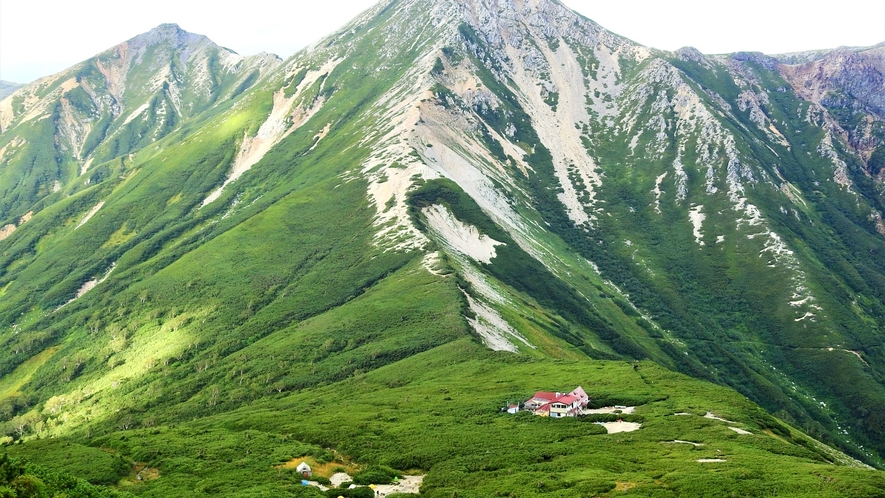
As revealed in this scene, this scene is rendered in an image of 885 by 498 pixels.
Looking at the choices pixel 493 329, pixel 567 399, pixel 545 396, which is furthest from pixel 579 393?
pixel 493 329

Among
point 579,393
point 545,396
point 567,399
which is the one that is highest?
point 567,399

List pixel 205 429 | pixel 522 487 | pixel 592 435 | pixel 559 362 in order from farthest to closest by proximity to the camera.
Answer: pixel 559 362
pixel 205 429
pixel 592 435
pixel 522 487

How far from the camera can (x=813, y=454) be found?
92.8 meters

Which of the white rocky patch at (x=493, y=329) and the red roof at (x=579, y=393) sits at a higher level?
the red roof at (x=579, y=393)

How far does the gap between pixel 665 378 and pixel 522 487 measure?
74.2m

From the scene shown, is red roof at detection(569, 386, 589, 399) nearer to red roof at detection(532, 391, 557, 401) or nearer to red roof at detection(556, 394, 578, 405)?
red roof at detection(556, 394, 578, 405)

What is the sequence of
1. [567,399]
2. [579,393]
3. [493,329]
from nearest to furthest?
[567,399], [579,393], [493,329]

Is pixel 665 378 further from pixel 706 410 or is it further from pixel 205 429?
pixel 205 429

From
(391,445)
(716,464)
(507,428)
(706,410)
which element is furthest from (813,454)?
(391,445)

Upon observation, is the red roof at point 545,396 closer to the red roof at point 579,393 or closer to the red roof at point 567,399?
the red roof at point 567,399

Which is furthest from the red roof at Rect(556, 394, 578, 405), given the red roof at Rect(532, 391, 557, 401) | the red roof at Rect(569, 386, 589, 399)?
the red roof at Rect(569, 386, 589, 399)

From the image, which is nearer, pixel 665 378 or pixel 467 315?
pixel 665 378

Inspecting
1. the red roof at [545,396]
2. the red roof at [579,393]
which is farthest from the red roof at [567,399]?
the red roof at [579,393]

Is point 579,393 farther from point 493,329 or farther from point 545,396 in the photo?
point 493,329
